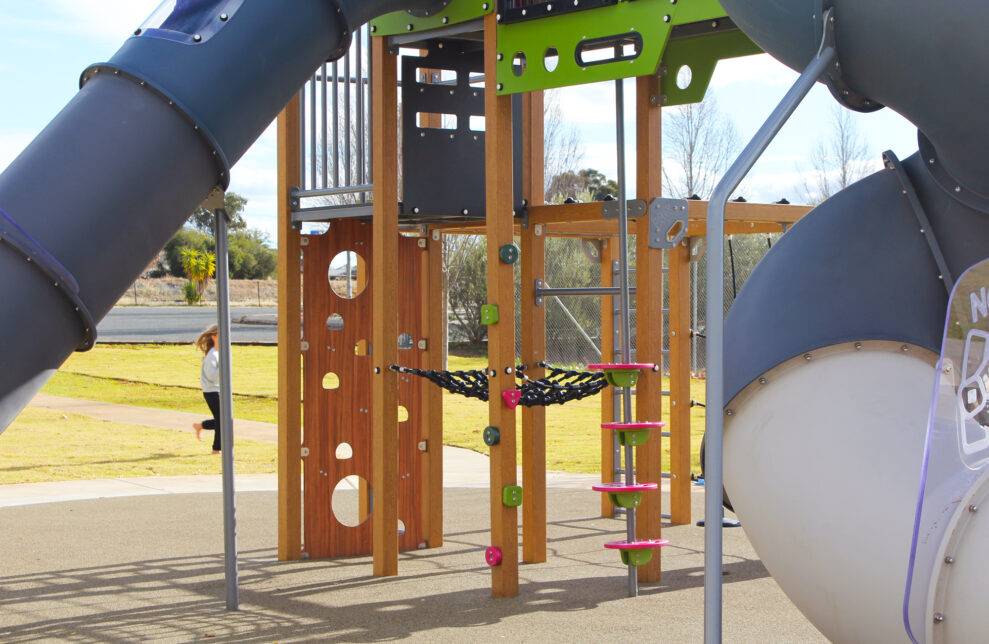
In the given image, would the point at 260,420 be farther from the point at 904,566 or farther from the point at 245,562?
the point at 904,566

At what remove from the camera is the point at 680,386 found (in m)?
8.87

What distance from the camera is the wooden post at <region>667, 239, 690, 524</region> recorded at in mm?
8734

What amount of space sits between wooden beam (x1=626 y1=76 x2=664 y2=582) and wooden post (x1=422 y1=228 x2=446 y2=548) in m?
1.70

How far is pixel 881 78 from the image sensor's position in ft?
10.6

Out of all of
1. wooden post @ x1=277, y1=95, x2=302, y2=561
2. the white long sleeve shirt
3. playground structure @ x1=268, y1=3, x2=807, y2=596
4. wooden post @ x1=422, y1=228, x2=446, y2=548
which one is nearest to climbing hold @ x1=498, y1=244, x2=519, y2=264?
playground structure @ x1=268, y1=3, x2=807, y2=596

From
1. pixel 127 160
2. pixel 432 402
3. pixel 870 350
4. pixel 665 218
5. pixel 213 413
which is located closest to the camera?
pixel 870 350

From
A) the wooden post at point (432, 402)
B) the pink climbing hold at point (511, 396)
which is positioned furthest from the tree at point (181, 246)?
the pink climbing hold at point (511, 396)

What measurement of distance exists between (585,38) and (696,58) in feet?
3.21

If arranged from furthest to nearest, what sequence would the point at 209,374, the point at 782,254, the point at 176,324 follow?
the point at 176,324, the point at 209,374, the point at 782,254

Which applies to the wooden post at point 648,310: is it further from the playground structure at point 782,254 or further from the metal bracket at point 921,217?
the metal bracket at point 921,217

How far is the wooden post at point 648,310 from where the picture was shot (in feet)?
21.5

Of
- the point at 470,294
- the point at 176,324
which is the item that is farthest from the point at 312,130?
the point at 176,324

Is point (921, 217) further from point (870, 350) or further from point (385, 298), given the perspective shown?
point (385, 298)

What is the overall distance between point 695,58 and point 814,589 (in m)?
4.27
